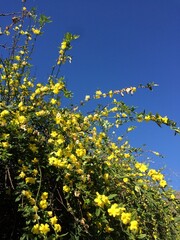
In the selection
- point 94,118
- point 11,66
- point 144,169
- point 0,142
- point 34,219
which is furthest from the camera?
point 11,66

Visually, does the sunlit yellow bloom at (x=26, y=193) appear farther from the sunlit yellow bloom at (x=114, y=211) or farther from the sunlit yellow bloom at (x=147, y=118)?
the sunlit yellow bloom at (x=147, y=118)

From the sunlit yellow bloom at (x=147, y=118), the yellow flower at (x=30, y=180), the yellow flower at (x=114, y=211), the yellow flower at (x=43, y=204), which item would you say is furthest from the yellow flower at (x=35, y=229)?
the sunlit yellow bloom at (x=147, y=118)

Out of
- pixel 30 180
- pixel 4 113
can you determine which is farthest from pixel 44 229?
pixel 4 113

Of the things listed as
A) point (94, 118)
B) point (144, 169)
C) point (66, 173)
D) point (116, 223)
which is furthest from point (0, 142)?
point (94, 118)

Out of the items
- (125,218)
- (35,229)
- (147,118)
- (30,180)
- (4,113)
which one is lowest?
(35,229)

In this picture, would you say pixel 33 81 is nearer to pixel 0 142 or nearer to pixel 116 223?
pixel 0 142

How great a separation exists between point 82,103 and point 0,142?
1.49 m

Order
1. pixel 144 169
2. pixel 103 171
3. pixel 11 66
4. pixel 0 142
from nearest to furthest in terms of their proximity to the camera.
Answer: pixel 0 142 < pixel 103 171 < pixel 144 169 < pixel 11 66

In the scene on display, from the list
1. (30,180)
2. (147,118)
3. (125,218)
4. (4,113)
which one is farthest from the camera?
(147,118)

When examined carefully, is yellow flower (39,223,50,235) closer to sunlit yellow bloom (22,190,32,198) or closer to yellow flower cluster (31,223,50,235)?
yellow flower cluster (31,223,50,235)

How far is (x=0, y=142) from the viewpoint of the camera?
2.39 meters

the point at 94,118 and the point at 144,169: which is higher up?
the point at 94,118

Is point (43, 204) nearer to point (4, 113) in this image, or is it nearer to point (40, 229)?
point (40, 229)

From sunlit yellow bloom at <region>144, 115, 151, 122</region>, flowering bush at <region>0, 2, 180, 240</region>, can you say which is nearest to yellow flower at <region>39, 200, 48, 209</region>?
flowering bush at <region>0, 2, 180, 240</region>
